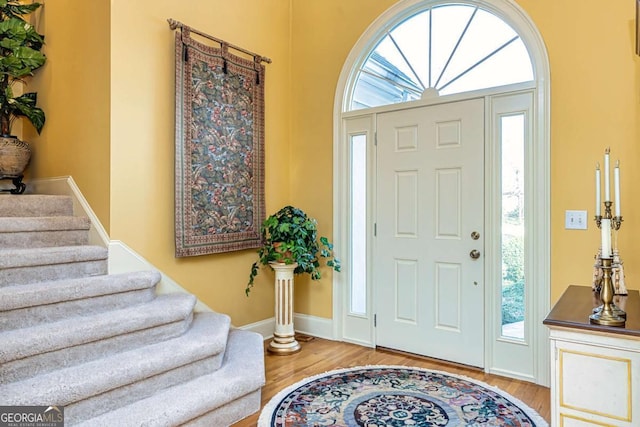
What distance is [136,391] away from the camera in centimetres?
211

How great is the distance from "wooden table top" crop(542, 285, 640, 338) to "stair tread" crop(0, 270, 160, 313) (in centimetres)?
230

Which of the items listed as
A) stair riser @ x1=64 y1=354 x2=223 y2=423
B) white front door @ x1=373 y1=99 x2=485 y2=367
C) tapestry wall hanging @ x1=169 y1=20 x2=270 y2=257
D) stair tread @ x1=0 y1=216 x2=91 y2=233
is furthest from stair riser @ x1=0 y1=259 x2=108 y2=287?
white front door @ x1=373 y1=99 x2=485 y2=367

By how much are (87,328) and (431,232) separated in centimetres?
242

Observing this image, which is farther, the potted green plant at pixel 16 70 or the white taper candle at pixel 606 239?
the potted green plant at pixel 16 70

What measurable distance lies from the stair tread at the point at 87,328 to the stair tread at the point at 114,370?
119mm

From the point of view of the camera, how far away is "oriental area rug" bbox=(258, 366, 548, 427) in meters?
2.34

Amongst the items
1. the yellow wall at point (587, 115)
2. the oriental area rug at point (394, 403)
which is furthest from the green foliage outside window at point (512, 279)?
the oriental area rug at point (394, 403)

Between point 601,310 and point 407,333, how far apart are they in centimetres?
191

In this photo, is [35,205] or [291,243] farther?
[291,243]

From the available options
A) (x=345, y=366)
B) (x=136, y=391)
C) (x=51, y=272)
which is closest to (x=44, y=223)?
(x=51, y=272)

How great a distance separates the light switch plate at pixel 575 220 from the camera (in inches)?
108

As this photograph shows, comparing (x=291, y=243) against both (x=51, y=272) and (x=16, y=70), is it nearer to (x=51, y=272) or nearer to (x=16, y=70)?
(x=51, y=272)

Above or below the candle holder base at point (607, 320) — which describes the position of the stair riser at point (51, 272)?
above

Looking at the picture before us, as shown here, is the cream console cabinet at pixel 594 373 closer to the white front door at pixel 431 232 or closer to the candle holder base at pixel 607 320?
the candle holder base at pixel 607 320
